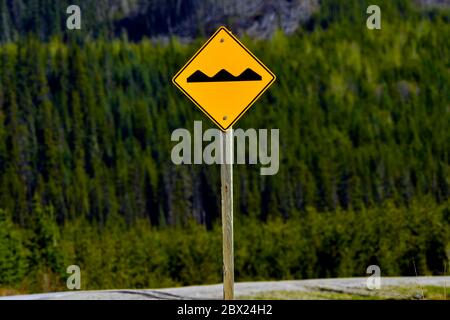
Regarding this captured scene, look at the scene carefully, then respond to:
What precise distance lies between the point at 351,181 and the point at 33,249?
304 feet

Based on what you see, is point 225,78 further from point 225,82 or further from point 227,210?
point 227,210

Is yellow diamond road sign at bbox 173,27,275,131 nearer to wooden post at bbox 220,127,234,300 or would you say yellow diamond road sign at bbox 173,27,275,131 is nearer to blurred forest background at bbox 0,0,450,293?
wooden post at bbox 220,127,234,300

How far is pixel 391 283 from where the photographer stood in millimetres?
16438

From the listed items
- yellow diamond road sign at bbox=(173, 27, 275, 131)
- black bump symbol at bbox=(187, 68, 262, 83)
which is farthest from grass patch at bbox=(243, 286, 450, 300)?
black bump symbol at bbox=(187, 68, 262, 83)

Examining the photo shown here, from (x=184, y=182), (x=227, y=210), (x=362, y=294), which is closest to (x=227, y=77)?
(x=227, y=210)

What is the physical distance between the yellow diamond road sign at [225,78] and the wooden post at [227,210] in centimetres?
21

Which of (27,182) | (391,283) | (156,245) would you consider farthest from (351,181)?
(391,283)

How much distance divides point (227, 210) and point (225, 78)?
167 cm

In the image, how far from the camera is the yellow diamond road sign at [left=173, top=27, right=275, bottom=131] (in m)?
10.6

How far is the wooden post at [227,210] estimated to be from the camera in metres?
10.8

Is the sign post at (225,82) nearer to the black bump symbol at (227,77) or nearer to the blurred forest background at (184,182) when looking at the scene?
the black bump symbol at (227,77)

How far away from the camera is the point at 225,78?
10641 mm

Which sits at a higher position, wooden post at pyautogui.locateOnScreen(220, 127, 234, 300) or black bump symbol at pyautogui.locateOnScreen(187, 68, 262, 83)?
black bump symbol at pyautogui.locateOnScreen(187, 68, 262, 83)
